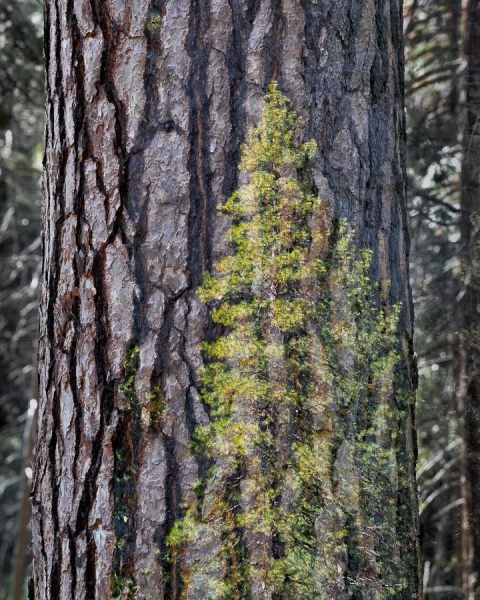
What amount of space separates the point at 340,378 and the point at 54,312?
563mm

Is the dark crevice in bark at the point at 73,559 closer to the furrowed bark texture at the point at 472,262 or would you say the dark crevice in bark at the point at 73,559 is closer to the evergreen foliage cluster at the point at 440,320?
the evergreen foliage cluster at the point at 440,320

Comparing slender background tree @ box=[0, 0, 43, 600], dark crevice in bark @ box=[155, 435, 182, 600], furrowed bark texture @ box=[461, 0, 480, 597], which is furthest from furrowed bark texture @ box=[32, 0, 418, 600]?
slender background tree @ box=[0, 0, 43, 600]

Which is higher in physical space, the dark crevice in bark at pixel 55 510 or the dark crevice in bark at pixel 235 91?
the dark crevice in bark at pixel 235 91

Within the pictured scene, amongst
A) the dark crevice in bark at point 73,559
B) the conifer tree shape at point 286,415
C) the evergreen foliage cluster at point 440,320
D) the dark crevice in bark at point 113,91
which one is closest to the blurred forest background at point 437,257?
the evergreen foliage cluster at point 440,320

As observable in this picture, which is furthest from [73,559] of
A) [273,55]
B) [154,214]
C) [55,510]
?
[273,55]

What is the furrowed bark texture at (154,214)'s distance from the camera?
0.95 metres

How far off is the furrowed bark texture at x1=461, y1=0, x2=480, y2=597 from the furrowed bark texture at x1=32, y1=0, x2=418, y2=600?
0.49m

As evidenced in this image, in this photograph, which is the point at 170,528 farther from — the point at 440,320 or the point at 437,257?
the point at 437,257

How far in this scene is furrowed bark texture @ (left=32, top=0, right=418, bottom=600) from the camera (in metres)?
0.95

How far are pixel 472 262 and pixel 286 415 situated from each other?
2.81 feet

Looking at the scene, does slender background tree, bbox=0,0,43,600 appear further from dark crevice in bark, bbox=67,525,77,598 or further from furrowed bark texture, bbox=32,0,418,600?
dark crevice in bark, bbox=67,525,77,598

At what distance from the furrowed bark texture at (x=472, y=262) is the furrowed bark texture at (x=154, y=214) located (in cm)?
49

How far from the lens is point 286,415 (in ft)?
3.11

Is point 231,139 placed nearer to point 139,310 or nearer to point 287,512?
point 139,310
